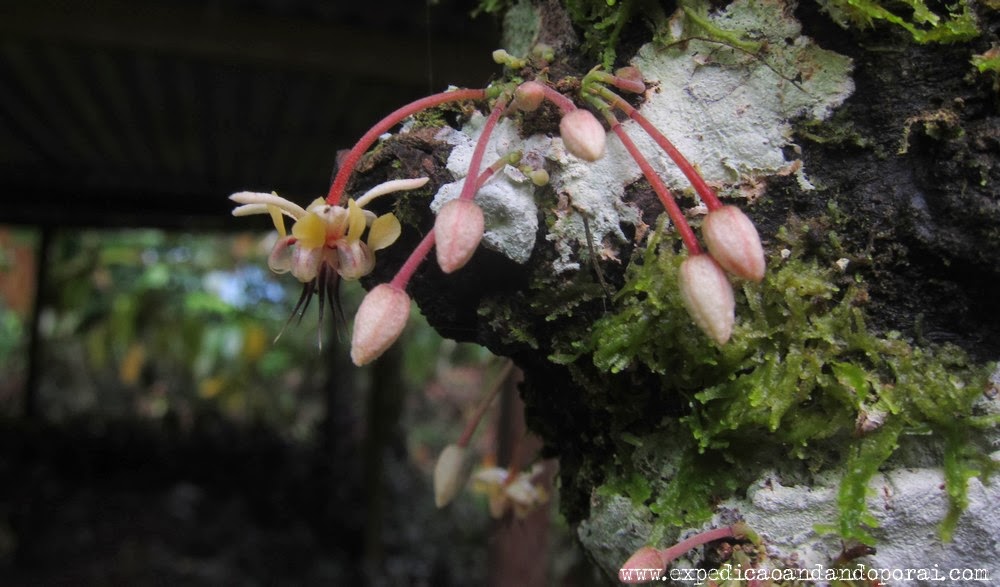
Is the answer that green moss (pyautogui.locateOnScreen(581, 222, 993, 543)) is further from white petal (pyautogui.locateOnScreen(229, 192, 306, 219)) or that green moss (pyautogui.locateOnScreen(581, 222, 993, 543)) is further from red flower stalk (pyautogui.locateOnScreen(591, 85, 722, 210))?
white petal (pyautogui.locateOnScreen(229, 192, 306, 219))

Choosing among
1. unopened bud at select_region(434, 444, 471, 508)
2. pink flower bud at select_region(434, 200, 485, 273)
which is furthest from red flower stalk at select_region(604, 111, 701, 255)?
unopened bud at select_region(434, 444, 471, 508)

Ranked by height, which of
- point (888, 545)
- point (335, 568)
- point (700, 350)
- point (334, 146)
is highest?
point (334, 146)

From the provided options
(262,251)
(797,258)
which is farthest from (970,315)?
(262,251)

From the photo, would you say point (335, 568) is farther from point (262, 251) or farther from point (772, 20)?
point (772, 20)

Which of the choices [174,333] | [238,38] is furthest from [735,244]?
[174,333]

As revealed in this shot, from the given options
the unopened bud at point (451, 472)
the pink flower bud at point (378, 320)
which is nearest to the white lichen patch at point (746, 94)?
the pink flower bud at point (378, 320)

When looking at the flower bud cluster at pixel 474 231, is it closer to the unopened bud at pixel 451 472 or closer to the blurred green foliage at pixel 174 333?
the unopened bud at pixel 451 472
